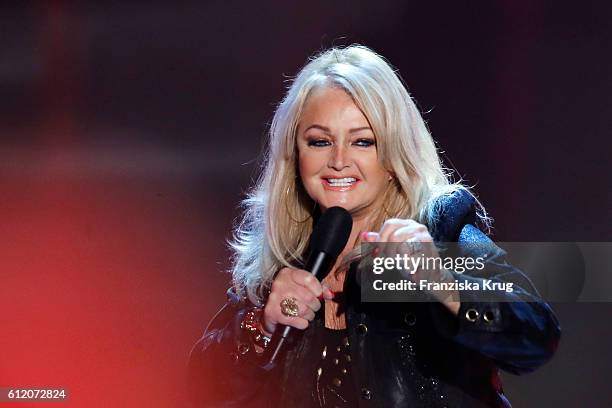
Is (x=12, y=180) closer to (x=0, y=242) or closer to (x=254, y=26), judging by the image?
(x=0, y=242)

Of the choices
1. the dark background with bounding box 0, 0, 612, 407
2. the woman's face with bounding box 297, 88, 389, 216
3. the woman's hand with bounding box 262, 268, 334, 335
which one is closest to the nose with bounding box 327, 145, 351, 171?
the woman's face with bounding box 297, 88, 389, 216

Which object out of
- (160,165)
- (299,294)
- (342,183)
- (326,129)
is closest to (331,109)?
(326,129)

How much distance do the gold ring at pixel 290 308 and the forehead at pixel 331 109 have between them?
1.24 feet

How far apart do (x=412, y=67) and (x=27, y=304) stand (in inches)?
49.5

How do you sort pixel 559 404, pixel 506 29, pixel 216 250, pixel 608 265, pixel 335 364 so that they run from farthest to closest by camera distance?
pixel 216 250
pixel 559 404
pixel 506 29
pixel 608 265
pixel 335 364

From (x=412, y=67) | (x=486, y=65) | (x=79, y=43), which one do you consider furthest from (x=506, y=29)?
(x=79, y=43)

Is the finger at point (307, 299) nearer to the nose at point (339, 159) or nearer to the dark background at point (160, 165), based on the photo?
the nose at point (339, 159)

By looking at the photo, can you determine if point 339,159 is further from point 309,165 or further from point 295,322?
point 295,322

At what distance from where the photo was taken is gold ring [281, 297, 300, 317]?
1.34 meters

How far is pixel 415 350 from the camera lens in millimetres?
1465

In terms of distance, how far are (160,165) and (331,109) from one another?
0.80 metres

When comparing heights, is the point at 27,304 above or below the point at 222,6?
below

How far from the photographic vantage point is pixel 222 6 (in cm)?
218

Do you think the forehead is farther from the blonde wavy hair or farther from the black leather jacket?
the black leather jacket
